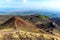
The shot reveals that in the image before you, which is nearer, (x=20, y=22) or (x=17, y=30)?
(x=17, y=30)

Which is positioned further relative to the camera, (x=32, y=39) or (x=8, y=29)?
(x=8, y=29)

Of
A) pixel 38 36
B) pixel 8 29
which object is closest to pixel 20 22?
pixel 8 29

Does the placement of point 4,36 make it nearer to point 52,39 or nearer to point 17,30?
point 17,30

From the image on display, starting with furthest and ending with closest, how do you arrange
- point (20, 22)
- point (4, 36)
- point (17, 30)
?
point (20, 22)
point (17, 30)
point (4, 36)

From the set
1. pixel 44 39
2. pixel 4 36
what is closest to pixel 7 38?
pixel 4 36

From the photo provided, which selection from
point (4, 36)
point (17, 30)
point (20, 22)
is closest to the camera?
point (4, 36)

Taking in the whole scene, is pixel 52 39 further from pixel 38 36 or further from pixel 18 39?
pixel 18 39

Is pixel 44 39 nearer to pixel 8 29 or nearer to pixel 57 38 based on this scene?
pixel 57 38
